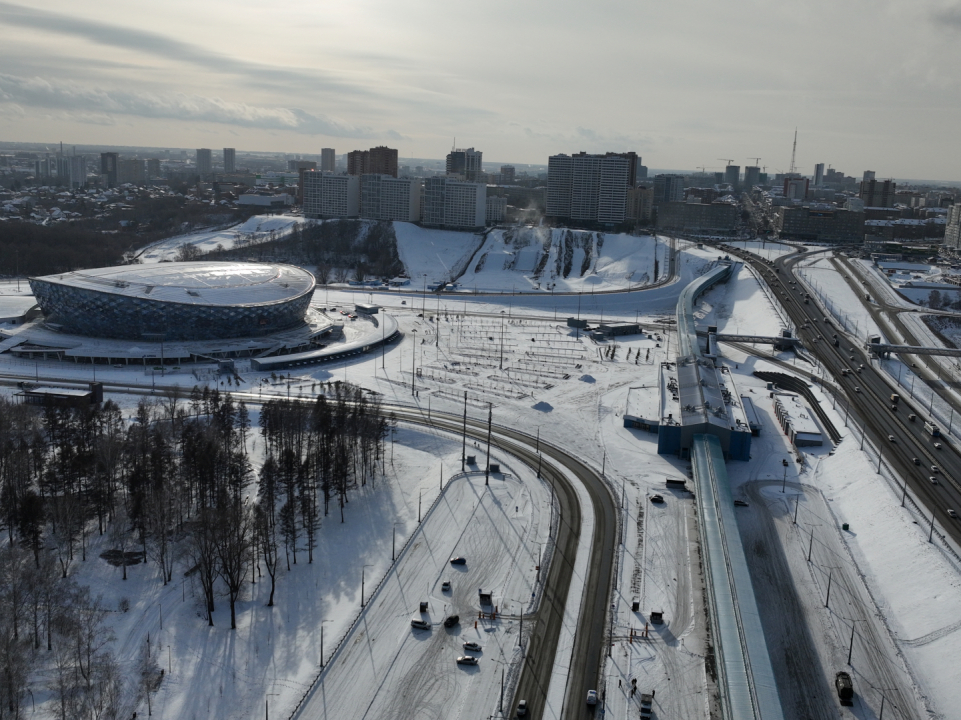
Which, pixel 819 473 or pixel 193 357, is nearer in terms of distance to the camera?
pixel 819 473

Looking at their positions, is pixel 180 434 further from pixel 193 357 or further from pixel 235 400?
pixel 193 357

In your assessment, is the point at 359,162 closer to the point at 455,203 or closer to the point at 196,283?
the point at 455,203

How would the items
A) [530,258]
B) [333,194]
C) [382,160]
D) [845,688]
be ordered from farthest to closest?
[382,160] < [333,194] < [530,258] < [845,688]

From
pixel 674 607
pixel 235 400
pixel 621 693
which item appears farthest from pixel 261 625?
pixel 235 400

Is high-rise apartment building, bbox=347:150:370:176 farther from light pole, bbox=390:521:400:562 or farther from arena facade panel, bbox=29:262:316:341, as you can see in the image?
light pole, bbox=390:521:400:562

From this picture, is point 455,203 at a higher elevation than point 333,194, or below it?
below

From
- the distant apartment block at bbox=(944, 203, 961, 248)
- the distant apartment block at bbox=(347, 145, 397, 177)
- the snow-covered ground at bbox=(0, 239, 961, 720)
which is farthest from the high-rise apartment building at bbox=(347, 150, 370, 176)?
the snow-covered ground at bbox=(0, 239, 961, 720)

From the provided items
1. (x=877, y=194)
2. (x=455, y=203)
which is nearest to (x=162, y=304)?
(x=455, y=203)

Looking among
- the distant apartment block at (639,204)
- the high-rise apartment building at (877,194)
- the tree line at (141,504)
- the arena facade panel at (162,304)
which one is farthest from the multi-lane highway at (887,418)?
the high-rise apartment building at (877,194)
